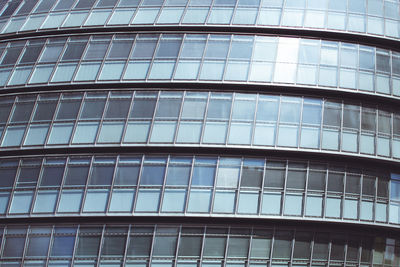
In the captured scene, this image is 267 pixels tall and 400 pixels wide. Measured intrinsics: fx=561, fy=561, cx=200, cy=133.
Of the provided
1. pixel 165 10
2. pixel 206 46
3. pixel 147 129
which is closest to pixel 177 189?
pixel 147 129

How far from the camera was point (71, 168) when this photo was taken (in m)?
23.5

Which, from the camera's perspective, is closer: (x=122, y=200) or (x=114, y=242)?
(x=114, y=242)

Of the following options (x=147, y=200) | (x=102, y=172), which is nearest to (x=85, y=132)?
(x=102, y=172)

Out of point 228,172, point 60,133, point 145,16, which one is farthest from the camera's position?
point 145,16

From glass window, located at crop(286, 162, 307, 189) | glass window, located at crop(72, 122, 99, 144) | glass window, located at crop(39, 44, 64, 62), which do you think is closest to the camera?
glass window, located at crop(286, 162, 307, 189)

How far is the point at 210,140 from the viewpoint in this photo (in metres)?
23.1

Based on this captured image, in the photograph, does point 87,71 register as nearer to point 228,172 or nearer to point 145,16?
point 145,16

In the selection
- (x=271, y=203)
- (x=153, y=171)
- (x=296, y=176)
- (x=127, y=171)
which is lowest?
(x=271, y=203)

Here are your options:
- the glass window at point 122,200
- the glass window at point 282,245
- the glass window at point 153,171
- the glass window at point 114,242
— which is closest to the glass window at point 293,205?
the glass window at point 282,245

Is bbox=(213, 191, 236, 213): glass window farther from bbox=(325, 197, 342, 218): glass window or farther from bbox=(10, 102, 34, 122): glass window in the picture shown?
bbox=(10, 102, 34, 122): glass window

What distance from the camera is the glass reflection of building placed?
73.2 feet

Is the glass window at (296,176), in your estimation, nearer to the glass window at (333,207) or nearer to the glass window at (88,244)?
the glass window at (333,207)

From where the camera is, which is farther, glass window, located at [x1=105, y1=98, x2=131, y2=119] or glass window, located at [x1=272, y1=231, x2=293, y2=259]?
glass window, located at [x1=105, y1=98, x2=131, y2=119]

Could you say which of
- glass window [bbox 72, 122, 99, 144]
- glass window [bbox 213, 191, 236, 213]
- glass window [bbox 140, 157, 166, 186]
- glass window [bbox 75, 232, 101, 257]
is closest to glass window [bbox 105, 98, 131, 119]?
glass window [bbox 72, 122, 99, 144]
